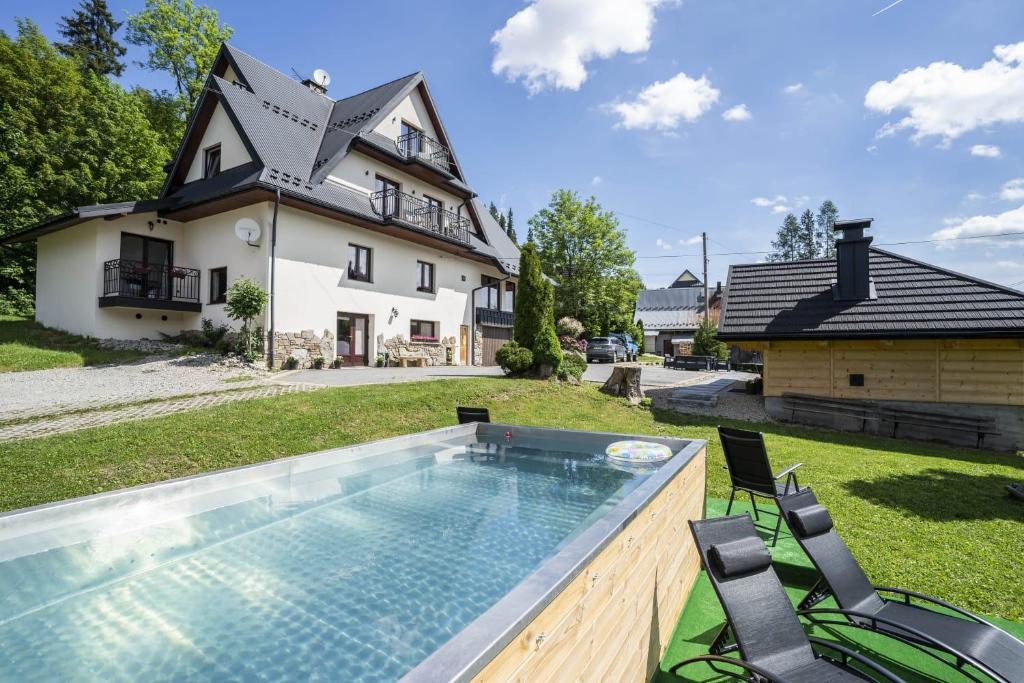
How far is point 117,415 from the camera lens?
7598 mm

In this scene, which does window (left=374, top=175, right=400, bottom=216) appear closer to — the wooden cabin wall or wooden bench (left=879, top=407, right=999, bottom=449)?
the wooden cabin wall

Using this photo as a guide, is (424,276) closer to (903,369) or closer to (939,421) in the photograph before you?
(903,369)

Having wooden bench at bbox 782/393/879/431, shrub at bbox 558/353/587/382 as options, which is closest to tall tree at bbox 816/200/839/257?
wooden bench at bbox 782/393/879/431

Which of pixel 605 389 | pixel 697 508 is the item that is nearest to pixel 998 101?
pixel 605 389

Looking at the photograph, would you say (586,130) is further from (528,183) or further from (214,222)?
(214,222)

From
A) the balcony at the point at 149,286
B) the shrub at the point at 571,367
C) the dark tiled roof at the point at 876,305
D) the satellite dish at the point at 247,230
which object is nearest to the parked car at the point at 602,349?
the shrub at the point at 571,367

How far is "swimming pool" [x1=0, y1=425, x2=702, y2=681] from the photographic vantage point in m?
2.51

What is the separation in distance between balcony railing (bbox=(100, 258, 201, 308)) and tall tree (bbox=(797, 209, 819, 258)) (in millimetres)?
69783

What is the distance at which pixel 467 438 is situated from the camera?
7.59m

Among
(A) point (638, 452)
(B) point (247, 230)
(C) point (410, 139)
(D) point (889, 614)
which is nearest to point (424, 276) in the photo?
(C) point (410, 139)

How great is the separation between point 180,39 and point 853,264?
3140 cm

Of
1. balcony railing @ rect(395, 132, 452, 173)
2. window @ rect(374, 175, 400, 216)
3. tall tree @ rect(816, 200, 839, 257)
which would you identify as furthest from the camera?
tall tree @ rect(816, 200, 839, 257)

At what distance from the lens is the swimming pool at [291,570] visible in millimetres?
2510

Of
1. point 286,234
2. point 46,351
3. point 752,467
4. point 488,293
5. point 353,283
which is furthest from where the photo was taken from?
point 488,293
